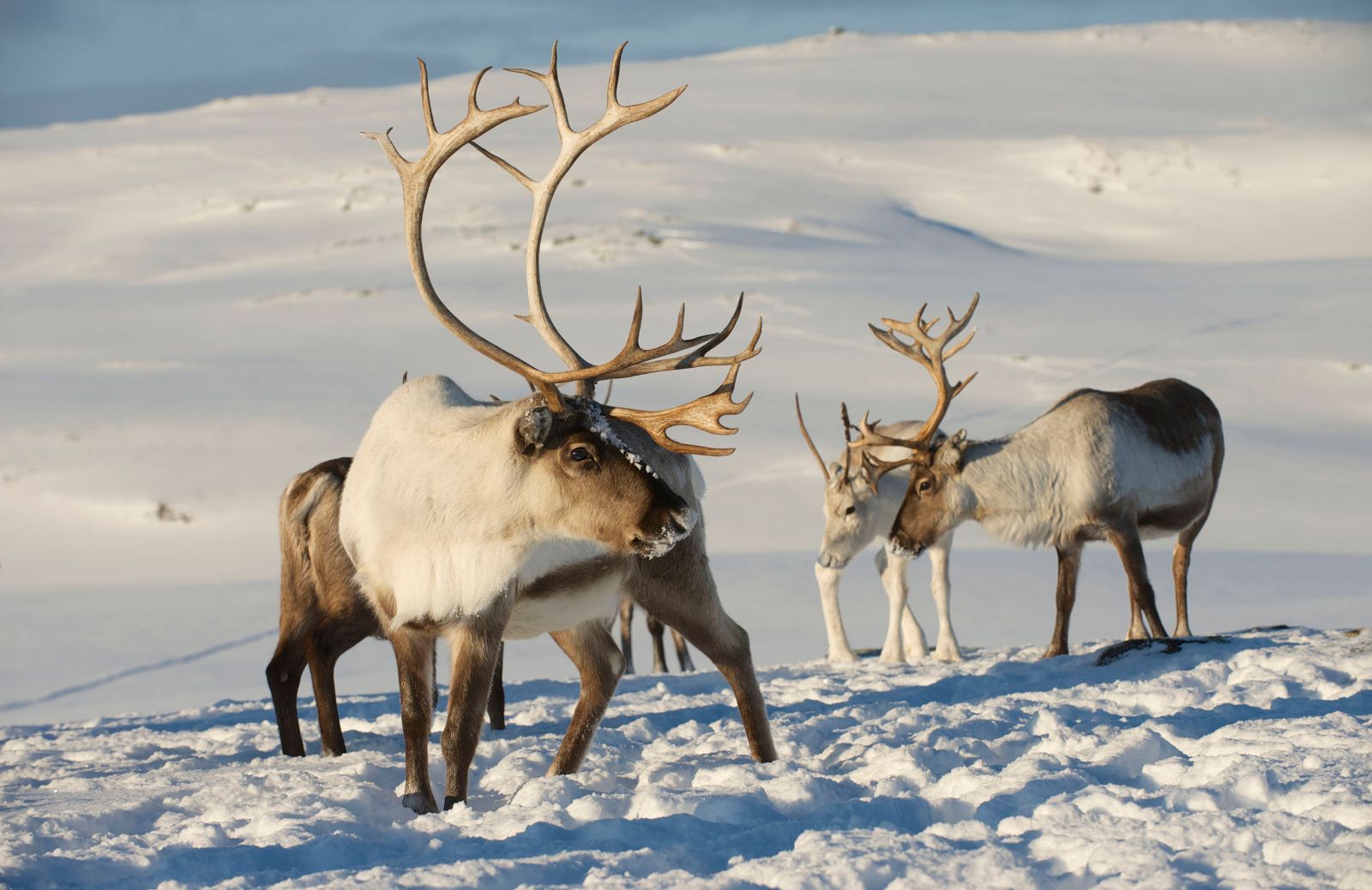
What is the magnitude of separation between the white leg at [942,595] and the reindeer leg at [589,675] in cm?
416

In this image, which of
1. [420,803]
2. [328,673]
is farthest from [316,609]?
[420,803]

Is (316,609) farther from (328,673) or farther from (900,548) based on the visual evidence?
(900,548)

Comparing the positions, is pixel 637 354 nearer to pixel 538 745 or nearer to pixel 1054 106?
pixel 538 745

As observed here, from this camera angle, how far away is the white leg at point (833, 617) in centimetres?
1062

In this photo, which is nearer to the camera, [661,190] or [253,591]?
[253,591]

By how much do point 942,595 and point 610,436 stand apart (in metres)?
5.19

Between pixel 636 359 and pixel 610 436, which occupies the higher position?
pixel 636 359

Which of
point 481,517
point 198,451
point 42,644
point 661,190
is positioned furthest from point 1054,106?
point 481,517

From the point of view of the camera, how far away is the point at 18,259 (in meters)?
31.9

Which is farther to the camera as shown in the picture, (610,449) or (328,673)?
(328,673)

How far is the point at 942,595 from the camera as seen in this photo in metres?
10.4

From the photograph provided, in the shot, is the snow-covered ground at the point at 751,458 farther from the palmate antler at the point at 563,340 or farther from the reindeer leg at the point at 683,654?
the palmate antler at the point at 563,340

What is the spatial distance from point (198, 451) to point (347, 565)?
29.2 feet

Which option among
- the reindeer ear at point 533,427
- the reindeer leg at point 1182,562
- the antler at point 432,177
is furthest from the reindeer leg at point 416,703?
the reindeer leg at point 1182,562
